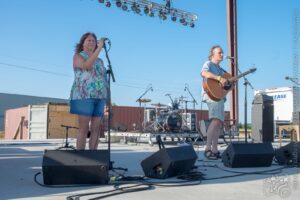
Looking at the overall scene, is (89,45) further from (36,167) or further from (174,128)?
(174,128)

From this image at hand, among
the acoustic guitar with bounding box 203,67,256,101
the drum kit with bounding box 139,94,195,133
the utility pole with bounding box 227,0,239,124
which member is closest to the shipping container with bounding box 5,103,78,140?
the drum kit with bounding box 139,94,195,133

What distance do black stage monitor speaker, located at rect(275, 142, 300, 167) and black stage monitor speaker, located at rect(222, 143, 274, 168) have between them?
0.30m

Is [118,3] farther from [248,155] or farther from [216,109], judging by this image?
[248,155]

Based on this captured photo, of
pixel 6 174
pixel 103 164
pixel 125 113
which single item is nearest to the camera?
pixel 103 164

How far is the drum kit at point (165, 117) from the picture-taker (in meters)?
11.3

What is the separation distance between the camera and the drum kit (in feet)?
37.0

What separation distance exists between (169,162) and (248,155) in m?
1.28

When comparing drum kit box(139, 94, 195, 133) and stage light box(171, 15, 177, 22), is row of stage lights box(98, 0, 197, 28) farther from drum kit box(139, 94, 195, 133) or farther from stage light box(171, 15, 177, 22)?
drum kit box(139, 94, 195, 133)

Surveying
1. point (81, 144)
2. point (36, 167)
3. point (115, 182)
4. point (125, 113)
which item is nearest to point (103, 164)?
point (115, 182)

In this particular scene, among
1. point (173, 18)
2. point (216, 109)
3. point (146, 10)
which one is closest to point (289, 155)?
point (216, 109)

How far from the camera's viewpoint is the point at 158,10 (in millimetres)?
18625

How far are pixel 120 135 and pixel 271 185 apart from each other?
27.8 ft

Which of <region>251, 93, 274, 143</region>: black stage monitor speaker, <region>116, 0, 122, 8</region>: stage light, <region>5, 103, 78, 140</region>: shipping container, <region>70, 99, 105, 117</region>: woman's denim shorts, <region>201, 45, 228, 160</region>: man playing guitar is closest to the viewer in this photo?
<region>70, 99, 105, 117</region>: woman's denim shorts

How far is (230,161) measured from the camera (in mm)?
4285
